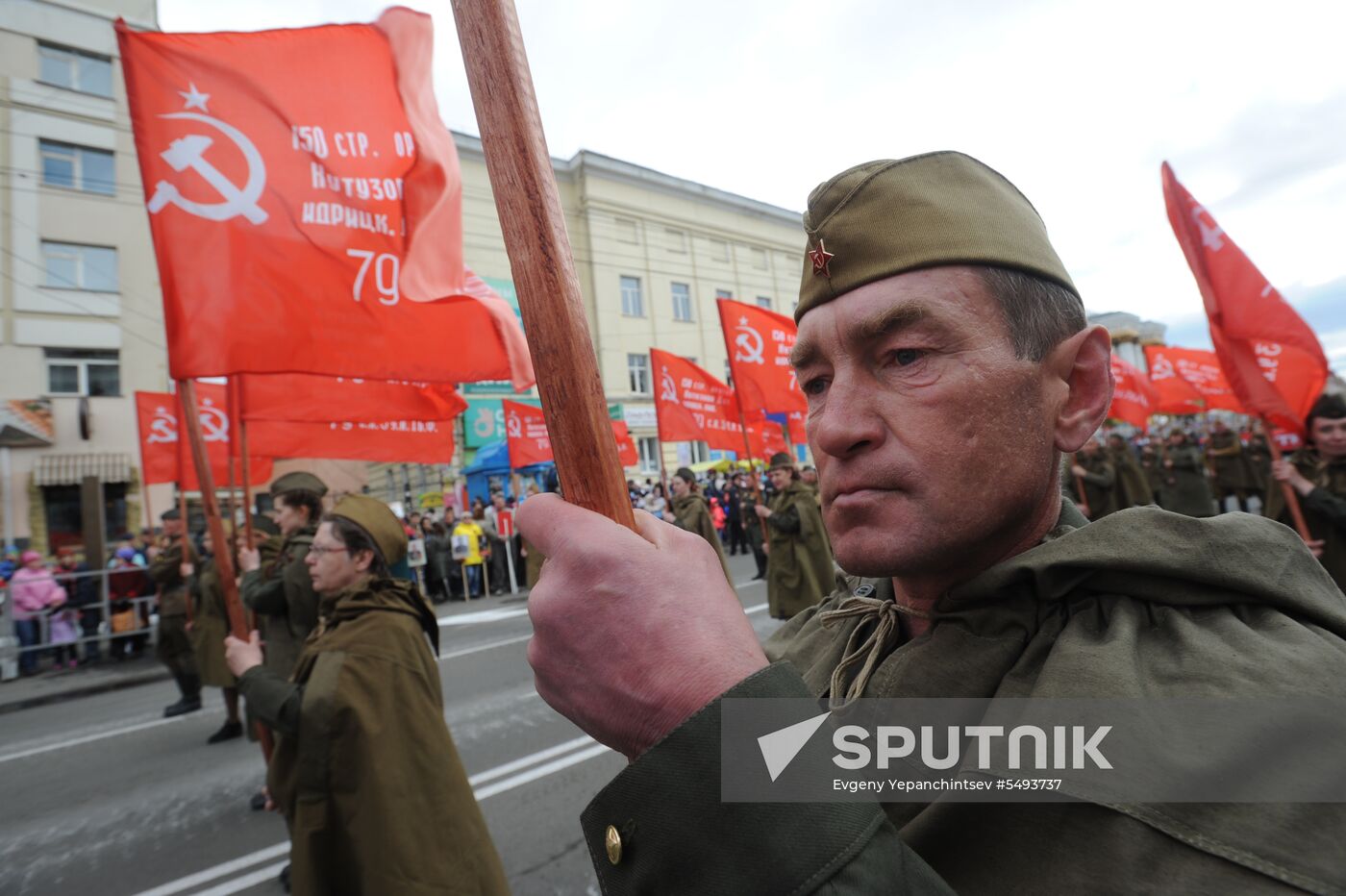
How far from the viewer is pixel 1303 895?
67cm

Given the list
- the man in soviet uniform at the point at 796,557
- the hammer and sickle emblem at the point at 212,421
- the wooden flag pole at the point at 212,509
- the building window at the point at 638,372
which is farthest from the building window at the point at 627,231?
the wooden flag pole at the point at 212,509

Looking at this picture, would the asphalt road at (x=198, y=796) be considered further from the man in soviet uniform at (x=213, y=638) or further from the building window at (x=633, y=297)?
the building window at (x=633, y=297)

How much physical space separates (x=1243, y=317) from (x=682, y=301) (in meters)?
30.7

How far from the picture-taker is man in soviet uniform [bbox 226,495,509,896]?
8.91 ft

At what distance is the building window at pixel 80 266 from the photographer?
1948 centimetres

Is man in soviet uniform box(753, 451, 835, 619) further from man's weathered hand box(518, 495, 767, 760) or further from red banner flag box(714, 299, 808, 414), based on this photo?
man's weathered hand box(518, 495, 767, 760)

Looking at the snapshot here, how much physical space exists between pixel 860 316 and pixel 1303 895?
836mm

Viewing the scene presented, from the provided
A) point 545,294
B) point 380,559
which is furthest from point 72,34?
point 545,294

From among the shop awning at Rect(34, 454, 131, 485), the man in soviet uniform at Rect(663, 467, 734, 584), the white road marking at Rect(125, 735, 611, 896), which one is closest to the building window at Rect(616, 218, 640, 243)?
the shop awning at Rect(34, 454, 131, 485)

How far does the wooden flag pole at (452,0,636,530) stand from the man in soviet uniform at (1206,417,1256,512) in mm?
15461

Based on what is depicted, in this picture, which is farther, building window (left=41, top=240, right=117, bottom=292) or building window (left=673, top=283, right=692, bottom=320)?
building window (left=673, top=283, right=692, bottom=320)

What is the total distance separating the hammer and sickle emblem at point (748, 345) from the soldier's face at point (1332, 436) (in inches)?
217

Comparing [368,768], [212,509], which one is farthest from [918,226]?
[212,509]

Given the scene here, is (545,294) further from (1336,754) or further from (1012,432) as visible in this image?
(1336,754)
